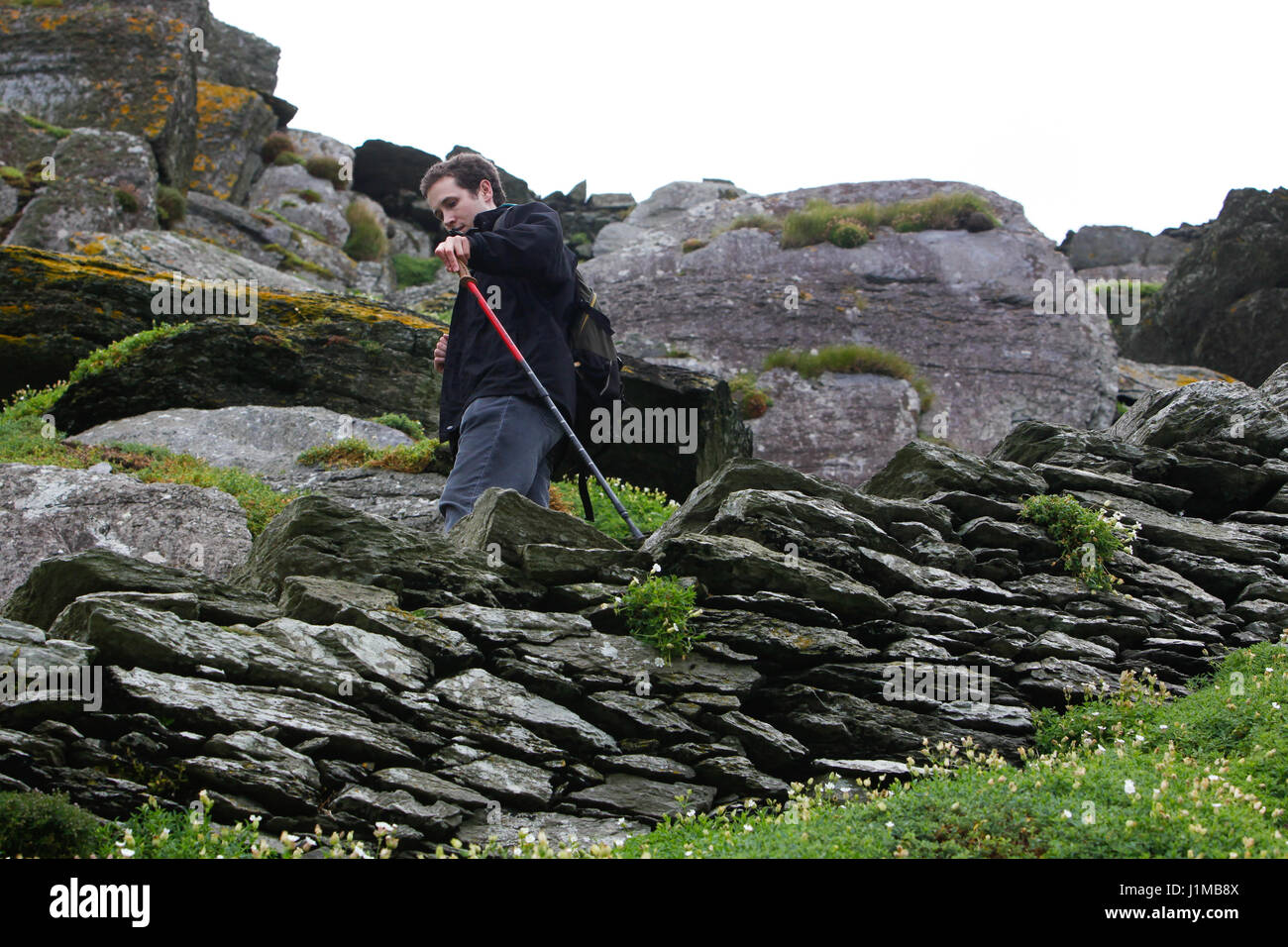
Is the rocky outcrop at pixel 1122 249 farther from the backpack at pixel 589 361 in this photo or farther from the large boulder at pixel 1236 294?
the backpack at pixel 589 361

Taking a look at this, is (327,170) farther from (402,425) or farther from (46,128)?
(402,425)

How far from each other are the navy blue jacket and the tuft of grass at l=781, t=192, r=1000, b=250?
58.3 feet

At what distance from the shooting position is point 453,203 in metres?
9.15

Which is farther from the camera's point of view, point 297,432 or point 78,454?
point 297,432

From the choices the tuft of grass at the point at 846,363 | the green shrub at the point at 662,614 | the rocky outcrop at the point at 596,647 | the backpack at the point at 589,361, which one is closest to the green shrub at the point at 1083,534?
the rocky outcrop at the point at 596,647

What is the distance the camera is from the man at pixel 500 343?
869 cm

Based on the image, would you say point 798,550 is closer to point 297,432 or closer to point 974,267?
point 297,432

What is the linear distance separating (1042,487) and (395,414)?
31.6 feet

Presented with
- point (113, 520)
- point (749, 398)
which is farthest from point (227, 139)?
point (113, 520)

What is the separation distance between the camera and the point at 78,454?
13.2 meters

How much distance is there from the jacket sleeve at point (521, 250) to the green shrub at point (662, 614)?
2592 millimetres

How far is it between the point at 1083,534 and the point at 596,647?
4645mm

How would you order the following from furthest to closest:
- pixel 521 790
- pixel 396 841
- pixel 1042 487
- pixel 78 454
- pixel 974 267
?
1. pixel 974 267
2. pixel 78 454
3. pixel 1042 487
4. pixel 521 790
5. pixel 396 841
